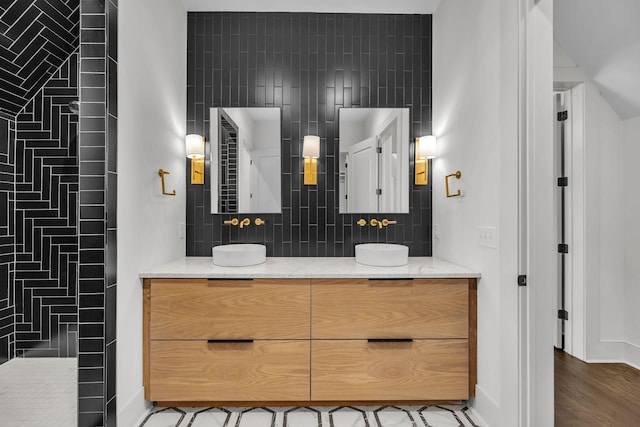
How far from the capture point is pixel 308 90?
9.02ft

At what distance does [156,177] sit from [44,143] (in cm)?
110

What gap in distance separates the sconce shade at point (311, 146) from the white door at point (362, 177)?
272 millimetres

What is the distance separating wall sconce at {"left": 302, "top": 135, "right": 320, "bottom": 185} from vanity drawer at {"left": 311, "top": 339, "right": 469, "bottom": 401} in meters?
1.25

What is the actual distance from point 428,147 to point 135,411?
2.59 metres

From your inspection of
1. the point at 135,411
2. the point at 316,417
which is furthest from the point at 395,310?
the point at 135,411

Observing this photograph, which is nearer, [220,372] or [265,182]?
[220,372]

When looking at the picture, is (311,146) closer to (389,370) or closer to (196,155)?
(196,155)

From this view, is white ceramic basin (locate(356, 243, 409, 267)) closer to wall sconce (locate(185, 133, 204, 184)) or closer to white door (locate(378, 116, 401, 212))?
white door (locate(378, 116, 401, 212))

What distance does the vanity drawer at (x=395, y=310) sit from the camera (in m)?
2.05

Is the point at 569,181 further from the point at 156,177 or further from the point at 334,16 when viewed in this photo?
the point at 156,177

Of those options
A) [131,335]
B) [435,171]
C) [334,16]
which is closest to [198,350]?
[131,335]

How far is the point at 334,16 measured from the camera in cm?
275

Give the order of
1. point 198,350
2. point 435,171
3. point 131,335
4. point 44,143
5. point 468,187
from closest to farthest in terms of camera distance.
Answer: point 131,335
point 198,350
point 468,187
point 44,143
point 435,171

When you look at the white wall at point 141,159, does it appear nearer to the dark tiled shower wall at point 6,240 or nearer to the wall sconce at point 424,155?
the dark tiled shower wall at point 6,240
